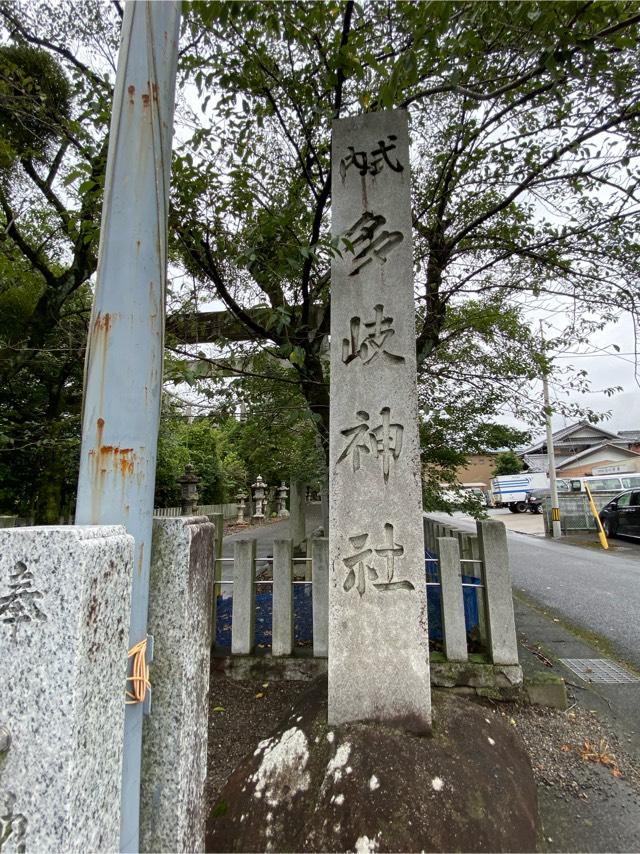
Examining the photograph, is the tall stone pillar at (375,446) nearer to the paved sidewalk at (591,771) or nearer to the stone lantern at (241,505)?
the paved sidewalk at (591,771)

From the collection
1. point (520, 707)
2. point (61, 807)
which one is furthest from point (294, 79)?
point (520, 707)

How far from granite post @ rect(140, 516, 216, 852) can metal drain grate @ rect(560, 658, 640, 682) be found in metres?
4.15

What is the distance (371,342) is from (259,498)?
17.8m

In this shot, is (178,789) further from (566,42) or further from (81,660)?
(566,42)

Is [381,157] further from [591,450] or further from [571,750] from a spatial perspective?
[591,450]

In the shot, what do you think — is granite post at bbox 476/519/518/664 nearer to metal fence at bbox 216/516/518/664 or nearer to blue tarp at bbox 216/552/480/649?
metal fence at bbox 216/516/518/664

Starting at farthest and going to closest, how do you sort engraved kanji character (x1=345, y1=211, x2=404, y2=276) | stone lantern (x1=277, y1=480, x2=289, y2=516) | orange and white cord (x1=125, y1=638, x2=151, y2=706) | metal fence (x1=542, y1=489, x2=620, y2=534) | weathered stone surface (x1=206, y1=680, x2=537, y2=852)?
stone lantern (x1=277, y1=480, x2=289, y2=516), metal fence (x1=542, y1=489, x2=620, y2=534), engraved kanji character (x1=345, y1=211, x2=404, y2=276), weathered stone surface (x1=206, y1=680, x2=537, y2=852), orange and white cord (x1=125, y1=638, x2=151, y2=706)

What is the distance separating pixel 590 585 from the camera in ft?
26.4

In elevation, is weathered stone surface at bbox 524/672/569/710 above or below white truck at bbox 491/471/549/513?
below

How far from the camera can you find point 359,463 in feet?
9.37

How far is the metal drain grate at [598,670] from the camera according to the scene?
4090 millimetres

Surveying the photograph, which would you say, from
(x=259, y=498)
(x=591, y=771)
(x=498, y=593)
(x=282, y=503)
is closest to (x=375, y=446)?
(x=498, y=593)

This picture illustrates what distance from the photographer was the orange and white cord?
1129 millimetres

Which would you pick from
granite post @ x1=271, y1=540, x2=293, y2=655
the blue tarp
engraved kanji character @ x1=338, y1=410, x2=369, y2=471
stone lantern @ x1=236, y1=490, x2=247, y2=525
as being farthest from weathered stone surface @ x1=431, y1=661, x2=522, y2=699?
stone lantern @ x1=236, y1=490, x2=247, y2=525
